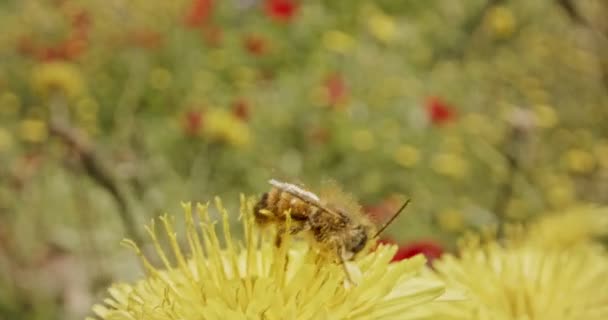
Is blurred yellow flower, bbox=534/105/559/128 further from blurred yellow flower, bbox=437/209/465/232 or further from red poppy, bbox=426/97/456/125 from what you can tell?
blurred yellow flower, bbox=437/209/465/232

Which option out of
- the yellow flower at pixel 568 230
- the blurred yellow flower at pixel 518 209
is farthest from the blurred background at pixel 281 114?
the yellow flower at pixel 568 230

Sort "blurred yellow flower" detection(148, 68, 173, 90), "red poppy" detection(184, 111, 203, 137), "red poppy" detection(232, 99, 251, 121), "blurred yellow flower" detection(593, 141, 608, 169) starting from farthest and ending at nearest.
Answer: "blurred yellow flower" detection(148, 68, 173, 90)
"blurred yellow flower" detection(593, 141, 608, 169)
"red poppy" detection(232, 99, 251, 121)
"red poppy" detection(184, 111, 203, 137)

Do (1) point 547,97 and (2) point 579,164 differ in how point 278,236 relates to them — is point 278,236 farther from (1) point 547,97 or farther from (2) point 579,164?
(1) point 547,97

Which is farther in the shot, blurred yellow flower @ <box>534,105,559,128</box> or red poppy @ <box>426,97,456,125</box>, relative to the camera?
blurred yellow flower @ <box>534,105,559,128</box>

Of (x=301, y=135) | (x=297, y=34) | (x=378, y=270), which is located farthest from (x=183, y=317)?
(x=297, y=34)

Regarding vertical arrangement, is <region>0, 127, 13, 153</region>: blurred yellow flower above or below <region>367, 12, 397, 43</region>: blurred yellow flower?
below

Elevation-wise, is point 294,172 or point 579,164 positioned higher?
point 294,172

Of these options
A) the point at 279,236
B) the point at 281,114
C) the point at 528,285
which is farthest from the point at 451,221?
the point at 279,236

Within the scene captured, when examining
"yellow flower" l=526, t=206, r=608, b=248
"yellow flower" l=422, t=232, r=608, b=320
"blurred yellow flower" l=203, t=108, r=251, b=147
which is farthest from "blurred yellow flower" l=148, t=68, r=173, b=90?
"yellow flower" l=422, t=232, r=608, b=320
